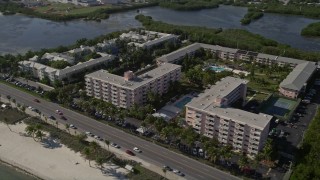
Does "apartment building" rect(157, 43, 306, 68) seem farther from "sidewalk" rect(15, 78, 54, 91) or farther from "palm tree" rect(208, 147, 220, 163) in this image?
"palm tree" rect(208, 147, 220, 163)

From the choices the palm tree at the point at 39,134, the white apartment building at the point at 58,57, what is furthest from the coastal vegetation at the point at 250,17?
the palm tree at the point at 39,134

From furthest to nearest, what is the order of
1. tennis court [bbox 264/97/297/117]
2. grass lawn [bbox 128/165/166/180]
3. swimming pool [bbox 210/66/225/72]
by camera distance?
swimming pool [bbox 210/66/225/72] < tennis court [bbox 264/97/297/117] < grass lawn [bbox 128/165/166/180]

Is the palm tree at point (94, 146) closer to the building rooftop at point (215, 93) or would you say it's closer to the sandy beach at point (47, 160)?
the sandy beach at point (47, 160)

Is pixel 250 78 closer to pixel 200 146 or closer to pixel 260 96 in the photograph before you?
pixel 260 96

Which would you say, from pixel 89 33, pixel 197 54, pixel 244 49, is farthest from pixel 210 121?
pixel 89 33

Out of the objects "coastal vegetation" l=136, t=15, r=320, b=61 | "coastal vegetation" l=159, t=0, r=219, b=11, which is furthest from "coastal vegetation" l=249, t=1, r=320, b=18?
"coastal vegetation" l=136, t=15, r=320, b=61
